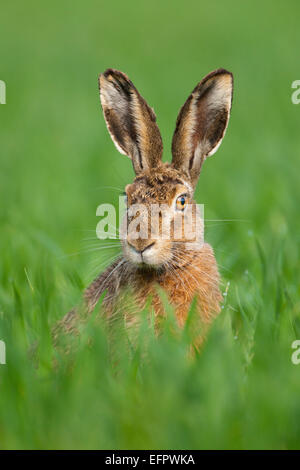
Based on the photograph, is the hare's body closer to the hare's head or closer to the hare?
the hare

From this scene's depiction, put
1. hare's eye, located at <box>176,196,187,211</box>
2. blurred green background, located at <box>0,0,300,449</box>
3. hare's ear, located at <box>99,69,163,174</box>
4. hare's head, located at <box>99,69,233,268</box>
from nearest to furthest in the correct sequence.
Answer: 1. blurred green background, located at <box>0,0,300,449</box>
2. hare's head, located at <box>99,69,233,268</box>
3. hare's eye, located at <box>176,196,187,211</box>
4. hare's ear, located at <box>99,69,163,174</box>

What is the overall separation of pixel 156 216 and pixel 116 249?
609 millimetres

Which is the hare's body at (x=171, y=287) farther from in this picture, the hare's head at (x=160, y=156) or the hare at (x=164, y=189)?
the hare's head at (x=160, y=156)

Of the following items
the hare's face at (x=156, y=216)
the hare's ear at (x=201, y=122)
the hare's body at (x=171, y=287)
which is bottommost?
the hare's body at (x=171, y=287)

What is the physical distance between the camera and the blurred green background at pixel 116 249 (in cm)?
303

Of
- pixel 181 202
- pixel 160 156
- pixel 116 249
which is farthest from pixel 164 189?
pixel 116 249

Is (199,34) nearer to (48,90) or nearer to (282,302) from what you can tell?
(48,90)

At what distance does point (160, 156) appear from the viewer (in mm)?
4527

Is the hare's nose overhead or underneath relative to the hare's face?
underneath

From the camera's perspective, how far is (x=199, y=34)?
18.3m

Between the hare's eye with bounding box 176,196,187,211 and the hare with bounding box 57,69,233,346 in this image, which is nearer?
the hare with bounding box 57,69,233,346

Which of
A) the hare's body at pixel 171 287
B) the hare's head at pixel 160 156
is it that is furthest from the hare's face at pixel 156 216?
the hare's body at pixel 171 287

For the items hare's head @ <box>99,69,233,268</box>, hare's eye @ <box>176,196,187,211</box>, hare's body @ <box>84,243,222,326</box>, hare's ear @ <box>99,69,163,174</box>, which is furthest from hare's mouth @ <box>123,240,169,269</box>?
hare's ear @ <box>99,69,163,174</box>

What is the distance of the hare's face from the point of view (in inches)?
157
